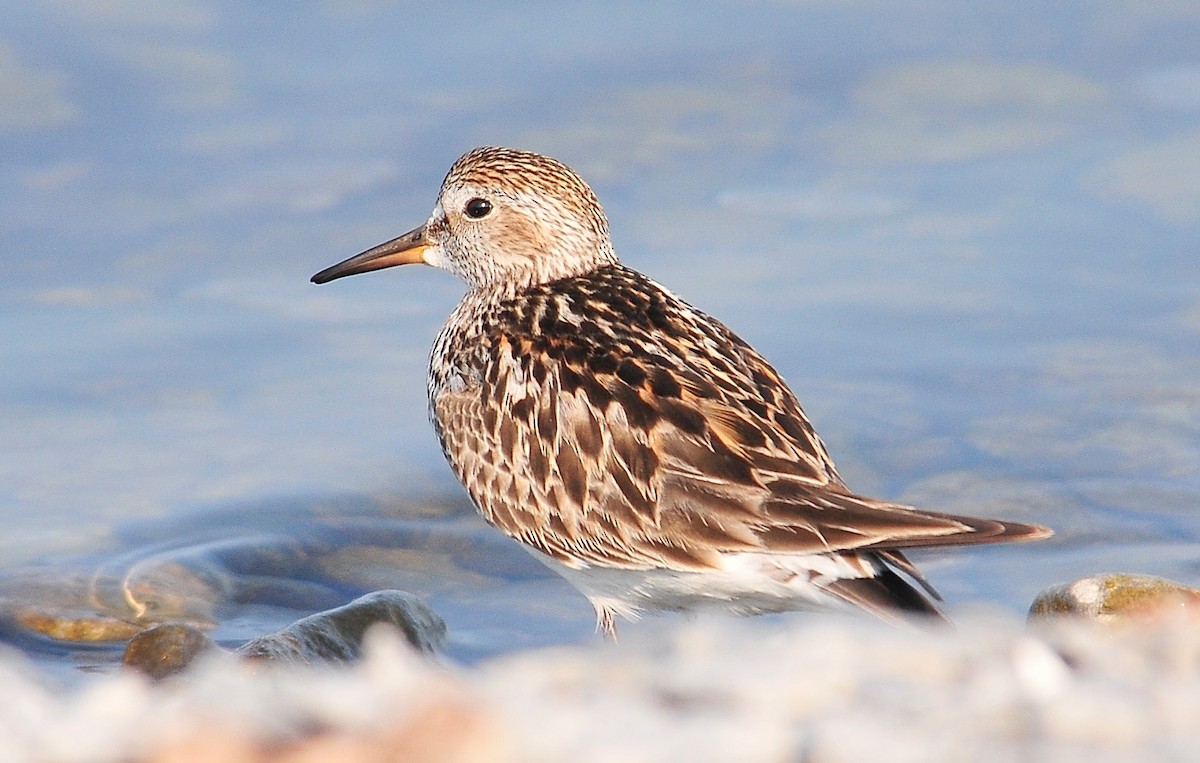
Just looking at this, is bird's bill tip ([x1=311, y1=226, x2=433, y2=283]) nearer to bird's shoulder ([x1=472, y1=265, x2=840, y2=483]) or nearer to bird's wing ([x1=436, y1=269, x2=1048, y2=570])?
bird's shoulder ([x1=472, y1=265, x2=840, y2=483])

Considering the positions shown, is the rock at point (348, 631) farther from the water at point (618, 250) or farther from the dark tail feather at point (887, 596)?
the dark tail feather at point (887, 596)

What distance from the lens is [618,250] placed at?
9172mm

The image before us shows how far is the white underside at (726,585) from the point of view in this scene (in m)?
5.12

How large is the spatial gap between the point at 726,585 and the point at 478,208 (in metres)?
2.06

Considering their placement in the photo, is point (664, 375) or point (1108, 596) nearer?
point (1108, 596)

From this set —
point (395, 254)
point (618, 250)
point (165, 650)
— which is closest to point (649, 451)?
point (165, 650)

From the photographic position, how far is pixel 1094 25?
1051cm

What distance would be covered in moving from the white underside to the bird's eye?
147 centimetres

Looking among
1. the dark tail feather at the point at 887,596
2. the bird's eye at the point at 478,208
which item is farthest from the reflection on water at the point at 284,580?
the dark tail feather at the point at 887,596

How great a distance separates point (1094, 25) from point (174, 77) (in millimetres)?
5322

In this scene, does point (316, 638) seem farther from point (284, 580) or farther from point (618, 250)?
point (618, 250)

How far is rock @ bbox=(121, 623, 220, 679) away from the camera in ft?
17.7

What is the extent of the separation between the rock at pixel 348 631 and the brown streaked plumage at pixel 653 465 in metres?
0.49

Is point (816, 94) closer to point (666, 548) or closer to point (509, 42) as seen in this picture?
point (509, 42)
